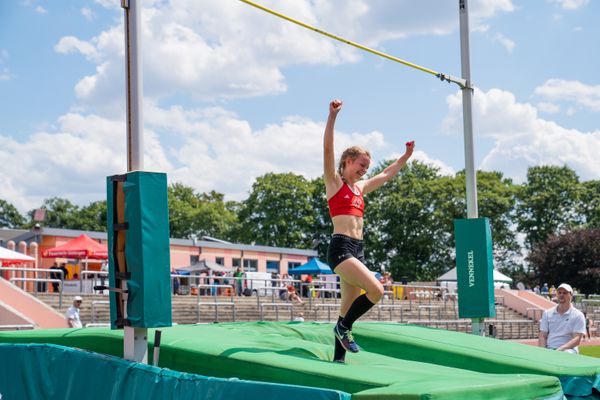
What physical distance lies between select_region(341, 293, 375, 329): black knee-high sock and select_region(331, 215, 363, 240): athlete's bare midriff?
488mm

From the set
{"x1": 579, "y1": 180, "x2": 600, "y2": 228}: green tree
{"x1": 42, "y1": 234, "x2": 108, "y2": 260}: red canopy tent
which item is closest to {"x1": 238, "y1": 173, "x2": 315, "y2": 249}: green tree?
{"x1": 579, "y1": 180, "x2": 600, "y2": 228}: green tree

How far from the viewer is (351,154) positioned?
646 cm

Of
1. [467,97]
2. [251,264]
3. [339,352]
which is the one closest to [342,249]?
[339,352]

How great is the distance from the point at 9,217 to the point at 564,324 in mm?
92277

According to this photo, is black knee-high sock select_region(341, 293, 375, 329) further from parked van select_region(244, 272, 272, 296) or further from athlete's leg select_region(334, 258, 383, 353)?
parked van select_region(244, 272, 272, 296)

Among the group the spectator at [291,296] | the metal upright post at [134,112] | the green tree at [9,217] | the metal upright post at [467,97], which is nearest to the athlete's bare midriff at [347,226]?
the metal upright post at [134,112]

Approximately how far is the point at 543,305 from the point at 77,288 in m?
19.2

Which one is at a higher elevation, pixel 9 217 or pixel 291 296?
pixel 9 217

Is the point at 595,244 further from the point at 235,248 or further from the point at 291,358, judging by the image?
the point at 291,358

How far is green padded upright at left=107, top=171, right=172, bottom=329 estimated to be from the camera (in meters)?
5.61

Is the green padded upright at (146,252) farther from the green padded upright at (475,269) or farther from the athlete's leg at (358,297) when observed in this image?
the green padded upright at (475,269)

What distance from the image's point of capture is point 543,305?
111 feet

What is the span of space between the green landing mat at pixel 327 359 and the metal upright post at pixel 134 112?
0.35 m

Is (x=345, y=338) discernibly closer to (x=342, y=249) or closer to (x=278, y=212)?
(x=342, y=249)
